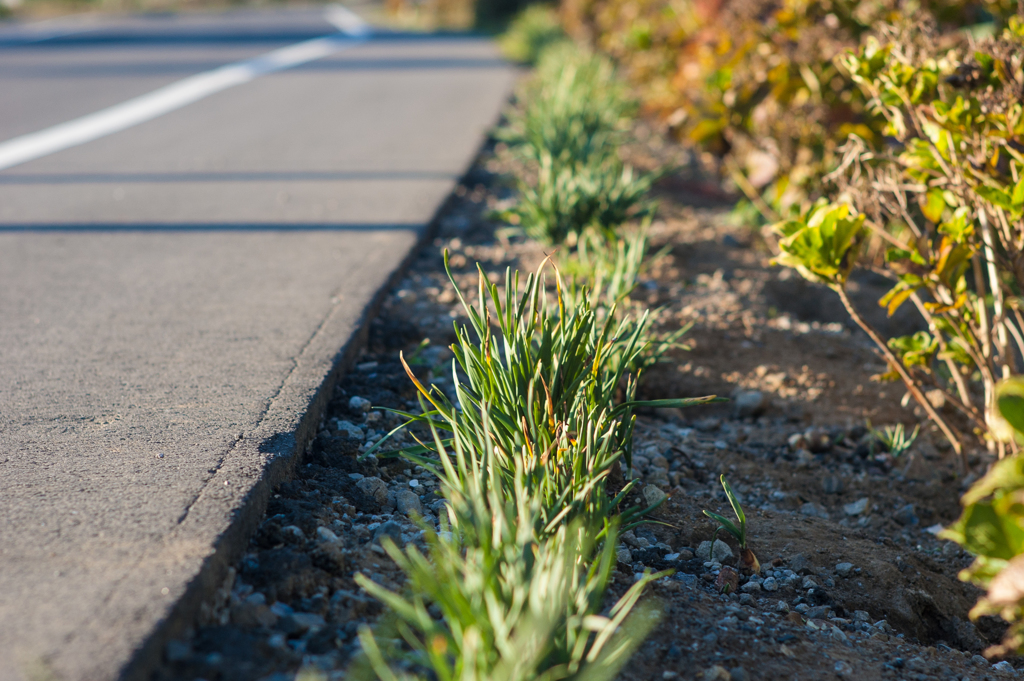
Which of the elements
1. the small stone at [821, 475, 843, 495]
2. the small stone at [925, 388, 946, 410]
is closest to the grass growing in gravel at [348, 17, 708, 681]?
the small stone at [821, 475, 843, 495]

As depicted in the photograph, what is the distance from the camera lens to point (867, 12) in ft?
12.2

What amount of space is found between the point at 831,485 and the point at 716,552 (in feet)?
2.56

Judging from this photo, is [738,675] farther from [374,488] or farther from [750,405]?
[750,405]

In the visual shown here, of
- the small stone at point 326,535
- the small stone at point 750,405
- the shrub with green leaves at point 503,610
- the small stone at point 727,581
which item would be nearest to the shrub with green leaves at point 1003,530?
the shrub with green leaves at point 503,610

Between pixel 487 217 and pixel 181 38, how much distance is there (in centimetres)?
1292

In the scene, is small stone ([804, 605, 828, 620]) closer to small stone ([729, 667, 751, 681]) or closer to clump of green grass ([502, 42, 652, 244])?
small stone ([729, 667, 751, 681])

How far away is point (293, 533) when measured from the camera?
6.18 feet

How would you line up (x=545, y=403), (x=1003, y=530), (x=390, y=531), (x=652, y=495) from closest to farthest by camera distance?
(x=1003, y=530)
(x=390, y=531)
(x=545, y=403)
(x=652, y=495)

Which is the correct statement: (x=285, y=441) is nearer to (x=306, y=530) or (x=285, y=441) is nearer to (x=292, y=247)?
(x=306, y=530)

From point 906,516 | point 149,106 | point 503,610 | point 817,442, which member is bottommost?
point 906,516

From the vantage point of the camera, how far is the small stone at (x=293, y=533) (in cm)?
187

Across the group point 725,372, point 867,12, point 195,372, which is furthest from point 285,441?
point 867,12

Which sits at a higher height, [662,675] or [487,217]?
[487,217]

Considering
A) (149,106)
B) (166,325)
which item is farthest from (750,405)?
(149,106)
